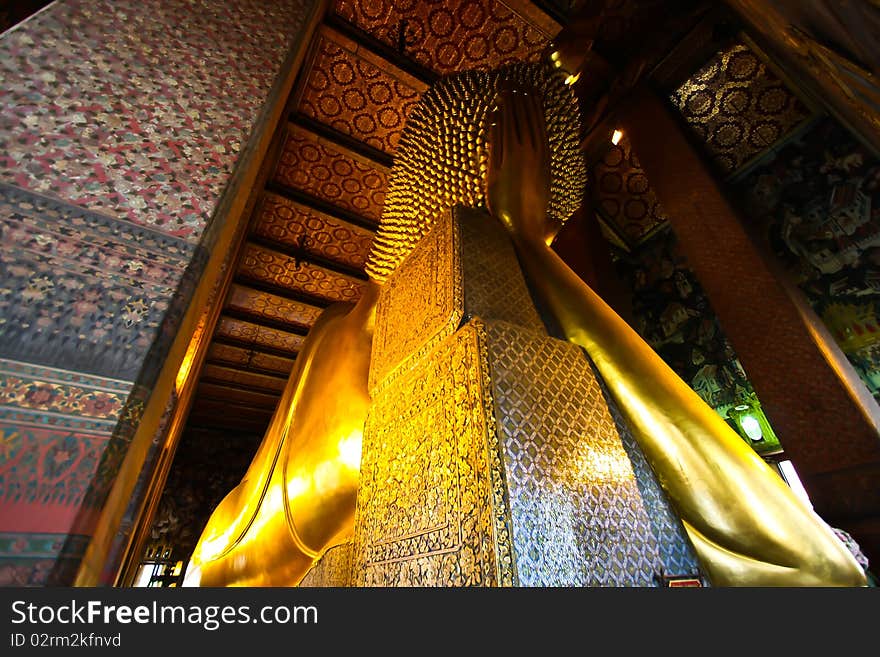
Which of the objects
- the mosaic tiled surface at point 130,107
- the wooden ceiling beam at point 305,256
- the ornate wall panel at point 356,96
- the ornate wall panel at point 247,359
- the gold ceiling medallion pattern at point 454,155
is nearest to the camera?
the mosaic tiled surface at point 130,107

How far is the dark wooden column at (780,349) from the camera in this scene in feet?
5.86

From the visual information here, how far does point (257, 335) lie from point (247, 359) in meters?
0.57

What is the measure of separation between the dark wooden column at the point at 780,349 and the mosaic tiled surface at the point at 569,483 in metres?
1.66

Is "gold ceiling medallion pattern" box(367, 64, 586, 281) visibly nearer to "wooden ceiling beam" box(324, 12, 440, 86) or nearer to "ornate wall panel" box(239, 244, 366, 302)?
"wooden ceiling beam" box(324, 12, 440, 86)

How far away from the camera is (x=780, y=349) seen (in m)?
2.18

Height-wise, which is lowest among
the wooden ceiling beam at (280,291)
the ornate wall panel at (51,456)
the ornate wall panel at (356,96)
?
the ornate wall panel at (51,456)

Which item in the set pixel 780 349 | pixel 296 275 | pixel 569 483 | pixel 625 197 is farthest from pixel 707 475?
pixel 625 197

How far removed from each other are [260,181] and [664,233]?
3.46m

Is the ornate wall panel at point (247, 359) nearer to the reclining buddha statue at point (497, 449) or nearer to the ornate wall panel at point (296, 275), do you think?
A: the ornate wall panel at point (296, 275)

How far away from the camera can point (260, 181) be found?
2.29m

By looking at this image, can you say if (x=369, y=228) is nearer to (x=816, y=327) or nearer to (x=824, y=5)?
(x=824, y=5)

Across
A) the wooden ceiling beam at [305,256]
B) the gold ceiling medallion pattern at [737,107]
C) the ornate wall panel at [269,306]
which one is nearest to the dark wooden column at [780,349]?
the gold ceiling medallion pattern at [737,107]

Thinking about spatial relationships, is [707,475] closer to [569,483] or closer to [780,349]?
[569,483]

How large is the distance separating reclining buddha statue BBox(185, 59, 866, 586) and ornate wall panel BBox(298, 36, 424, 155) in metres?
0.90
